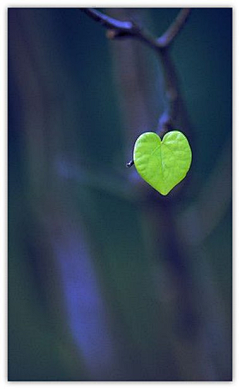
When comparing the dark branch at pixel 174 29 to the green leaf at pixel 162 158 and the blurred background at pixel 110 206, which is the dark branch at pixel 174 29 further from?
the green leaf at pixel 162 158

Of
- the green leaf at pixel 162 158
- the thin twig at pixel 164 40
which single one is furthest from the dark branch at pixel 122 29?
the green leaf at pixel 162 158

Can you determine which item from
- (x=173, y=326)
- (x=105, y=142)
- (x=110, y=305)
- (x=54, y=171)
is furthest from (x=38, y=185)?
(x=173, y=326)

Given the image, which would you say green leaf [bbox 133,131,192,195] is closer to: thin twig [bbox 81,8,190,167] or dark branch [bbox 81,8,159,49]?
thin twig [bbox 81,8,190,167]

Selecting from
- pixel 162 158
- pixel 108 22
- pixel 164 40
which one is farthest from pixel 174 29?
pixel 162 158

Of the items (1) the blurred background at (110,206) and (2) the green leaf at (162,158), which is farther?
(1) the blurred background at (110,206)

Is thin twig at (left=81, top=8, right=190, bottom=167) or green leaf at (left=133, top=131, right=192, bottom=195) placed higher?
thin twig at (left=81, top=8, right=190, bottom=167)

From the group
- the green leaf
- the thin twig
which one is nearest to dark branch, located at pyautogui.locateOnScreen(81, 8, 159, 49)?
the thin twig
